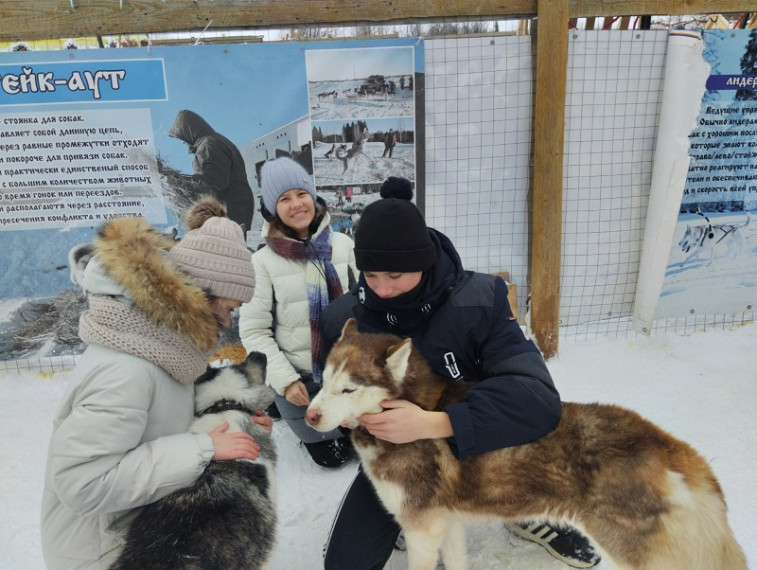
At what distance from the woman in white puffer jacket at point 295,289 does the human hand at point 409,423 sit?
124 centimetres

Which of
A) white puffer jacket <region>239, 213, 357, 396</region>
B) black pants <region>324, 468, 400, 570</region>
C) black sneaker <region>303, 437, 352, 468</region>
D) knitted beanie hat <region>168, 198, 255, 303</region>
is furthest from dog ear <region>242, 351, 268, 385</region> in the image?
black sneaker <region>303, 437, 352, 468</region>

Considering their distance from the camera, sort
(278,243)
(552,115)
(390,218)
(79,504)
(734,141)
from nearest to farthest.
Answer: (79,504), (390,218), (278,243), (552,115), (734,141)

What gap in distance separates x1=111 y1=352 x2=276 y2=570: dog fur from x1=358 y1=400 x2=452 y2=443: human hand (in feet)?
1.83

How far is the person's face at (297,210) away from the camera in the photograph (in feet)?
10.8

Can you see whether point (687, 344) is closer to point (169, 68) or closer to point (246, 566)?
point (246, 566)

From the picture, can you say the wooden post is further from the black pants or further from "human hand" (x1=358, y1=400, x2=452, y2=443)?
"human hand" (x1=358, y1=400, x2=452, y2=443)

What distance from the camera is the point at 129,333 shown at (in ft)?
5.68

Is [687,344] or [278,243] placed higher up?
[278,243]

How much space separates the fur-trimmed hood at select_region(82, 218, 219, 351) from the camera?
A: 5.64 feet

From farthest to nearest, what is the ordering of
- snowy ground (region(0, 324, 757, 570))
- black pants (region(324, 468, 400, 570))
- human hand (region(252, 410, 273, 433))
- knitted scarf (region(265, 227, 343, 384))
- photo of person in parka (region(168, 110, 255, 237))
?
photo of person in parka (region(168, 110, 255, 237)) → knitted scarf (region(265, 227, 343, 384)) → snowy ground (region(0, 324, 757, 570)) → black pants (region(324, 468, 400, 570)) → human hand (region(252, 410, 273, 433))

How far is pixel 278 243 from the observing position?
3.39 metres

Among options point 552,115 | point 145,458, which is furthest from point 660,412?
point 145,458

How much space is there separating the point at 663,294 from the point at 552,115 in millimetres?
2360

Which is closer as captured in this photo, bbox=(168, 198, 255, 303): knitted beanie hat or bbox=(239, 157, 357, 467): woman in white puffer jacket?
bbox=(168, 198, 255, 303): knitted beanie hat
